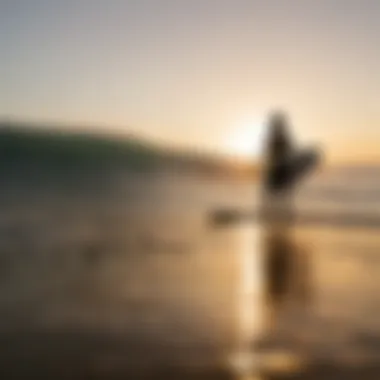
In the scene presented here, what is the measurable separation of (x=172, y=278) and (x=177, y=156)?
167 millimetres

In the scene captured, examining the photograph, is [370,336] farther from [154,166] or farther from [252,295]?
[154,166]

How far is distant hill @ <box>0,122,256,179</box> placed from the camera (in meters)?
1.04

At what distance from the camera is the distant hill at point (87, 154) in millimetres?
1044

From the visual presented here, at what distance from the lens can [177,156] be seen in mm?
1051

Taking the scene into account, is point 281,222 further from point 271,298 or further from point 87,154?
point 87,154

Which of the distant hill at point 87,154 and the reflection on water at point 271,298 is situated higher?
the distant hill at point 87,154

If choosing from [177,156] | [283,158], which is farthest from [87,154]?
[283,158]

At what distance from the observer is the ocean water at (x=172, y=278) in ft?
3.23

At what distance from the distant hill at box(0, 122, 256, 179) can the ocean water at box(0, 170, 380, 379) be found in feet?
0.07

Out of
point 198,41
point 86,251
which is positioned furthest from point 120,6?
point 86,251

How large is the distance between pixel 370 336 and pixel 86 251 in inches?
15.5

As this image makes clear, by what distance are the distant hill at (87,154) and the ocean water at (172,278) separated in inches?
0.9

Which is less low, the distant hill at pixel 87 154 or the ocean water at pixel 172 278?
the distant hill at pixel 87 154

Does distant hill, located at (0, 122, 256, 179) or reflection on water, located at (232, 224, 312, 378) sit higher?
distant hill, located at (0, 122, 256, 179)
